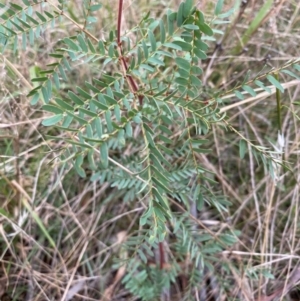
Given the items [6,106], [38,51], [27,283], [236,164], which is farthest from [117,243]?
[38,51]

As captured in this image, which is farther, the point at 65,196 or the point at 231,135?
the point at 231,135

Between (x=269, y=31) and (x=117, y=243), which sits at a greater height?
(x=269, y=31)

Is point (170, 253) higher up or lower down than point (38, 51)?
lower down

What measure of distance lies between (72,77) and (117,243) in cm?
50

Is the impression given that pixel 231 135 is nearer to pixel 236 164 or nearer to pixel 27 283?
pixel 236 164

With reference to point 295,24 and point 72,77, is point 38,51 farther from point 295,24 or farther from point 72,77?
point 295,24

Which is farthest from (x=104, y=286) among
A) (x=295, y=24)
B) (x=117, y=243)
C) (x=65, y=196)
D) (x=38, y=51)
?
(x=295, y=24)

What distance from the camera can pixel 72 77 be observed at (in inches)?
49.8

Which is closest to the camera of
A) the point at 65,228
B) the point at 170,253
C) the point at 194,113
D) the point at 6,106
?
the point at 194,113

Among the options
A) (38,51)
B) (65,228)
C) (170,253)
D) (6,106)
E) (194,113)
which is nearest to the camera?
(194,113)

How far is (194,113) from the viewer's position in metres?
0.62

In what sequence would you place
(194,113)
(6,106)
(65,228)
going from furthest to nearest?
(6,106)
(65,228)
(194,113)

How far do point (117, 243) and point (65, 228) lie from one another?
0.50 ft

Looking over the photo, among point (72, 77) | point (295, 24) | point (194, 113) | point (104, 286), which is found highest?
point (194, 113)
